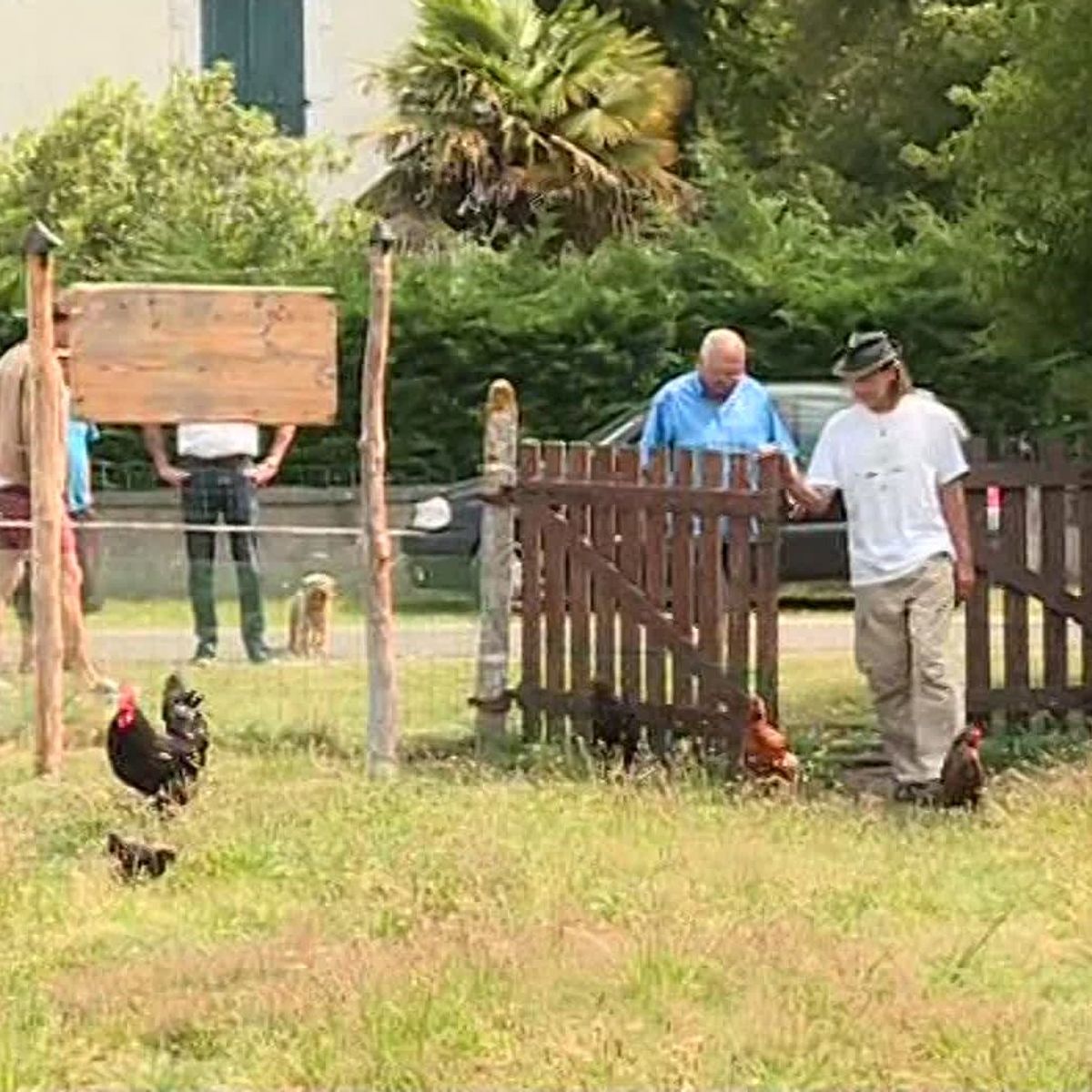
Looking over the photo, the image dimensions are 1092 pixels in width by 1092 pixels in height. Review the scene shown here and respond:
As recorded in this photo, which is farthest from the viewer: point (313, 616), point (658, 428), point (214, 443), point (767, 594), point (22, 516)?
point (214, 443)

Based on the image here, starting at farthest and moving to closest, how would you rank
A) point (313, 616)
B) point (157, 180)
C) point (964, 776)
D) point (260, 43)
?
point (260, 43)
point (157, 180)
point (313, 616)
point (964, 776)

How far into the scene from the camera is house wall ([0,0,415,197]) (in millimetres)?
31375

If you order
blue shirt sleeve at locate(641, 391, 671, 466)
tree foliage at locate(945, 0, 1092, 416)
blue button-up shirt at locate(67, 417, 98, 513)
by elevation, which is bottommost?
blue button-up shirt at locate(67, 417, 98, 513)

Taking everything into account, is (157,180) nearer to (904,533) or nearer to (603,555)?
(603,555)

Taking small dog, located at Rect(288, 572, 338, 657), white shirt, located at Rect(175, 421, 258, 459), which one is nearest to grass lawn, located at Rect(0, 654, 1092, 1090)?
small dog, located at Rect(288, 572, 338, 657)

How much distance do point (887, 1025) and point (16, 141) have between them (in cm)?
2143

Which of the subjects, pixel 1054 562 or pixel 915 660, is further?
pixel 1054 562

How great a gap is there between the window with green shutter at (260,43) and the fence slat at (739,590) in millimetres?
21381

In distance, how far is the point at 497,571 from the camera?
460 inches

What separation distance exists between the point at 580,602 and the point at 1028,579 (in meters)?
1.97

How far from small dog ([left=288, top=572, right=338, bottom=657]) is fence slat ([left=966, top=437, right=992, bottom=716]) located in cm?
322

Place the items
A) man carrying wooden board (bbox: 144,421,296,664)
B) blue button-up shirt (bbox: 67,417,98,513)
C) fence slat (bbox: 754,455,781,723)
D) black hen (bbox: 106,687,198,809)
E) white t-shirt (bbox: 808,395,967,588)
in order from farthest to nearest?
man carrying wooden board (bbox: 144,421,296,664) < blue button-up shirt (bbox: 67,417,98,513) < fence slat (bbox: 754,455,781,723) < white t-shirt (bbox: 808,395,967,588) < black hen (bbox: 106,687,198,809)

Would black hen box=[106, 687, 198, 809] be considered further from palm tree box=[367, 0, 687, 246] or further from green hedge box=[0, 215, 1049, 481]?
palm tree box=[367, 0, 687, 246]

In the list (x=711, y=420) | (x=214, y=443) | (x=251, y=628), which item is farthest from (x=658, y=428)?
(x=214, y=443)
